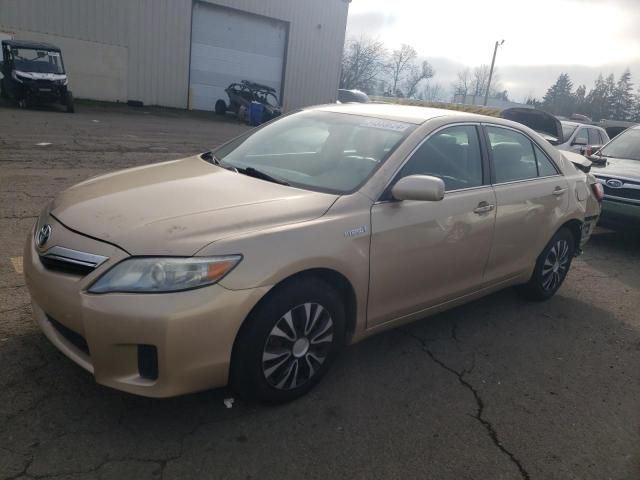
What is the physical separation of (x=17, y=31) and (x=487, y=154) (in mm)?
22280

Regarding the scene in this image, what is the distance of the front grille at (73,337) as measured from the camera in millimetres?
2576

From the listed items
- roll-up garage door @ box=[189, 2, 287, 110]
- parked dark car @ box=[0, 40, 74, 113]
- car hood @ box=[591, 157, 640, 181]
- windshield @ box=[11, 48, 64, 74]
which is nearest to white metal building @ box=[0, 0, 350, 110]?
roll-up garage door @ box=[189, 2, 287, 110]

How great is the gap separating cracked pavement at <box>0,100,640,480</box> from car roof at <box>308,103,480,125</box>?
62.3 inches

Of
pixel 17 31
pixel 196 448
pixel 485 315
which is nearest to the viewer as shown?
pixel 196 448

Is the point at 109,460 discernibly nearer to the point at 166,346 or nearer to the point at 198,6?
the point at 166,346

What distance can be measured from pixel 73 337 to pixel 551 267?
395 centimetres

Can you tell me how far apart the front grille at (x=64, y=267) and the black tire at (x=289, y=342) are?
2.61 feet

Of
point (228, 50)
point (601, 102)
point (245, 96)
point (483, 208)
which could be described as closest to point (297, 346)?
point (483, 208)

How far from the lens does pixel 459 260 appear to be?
12.1 feet

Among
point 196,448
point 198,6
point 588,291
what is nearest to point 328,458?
point 196,448

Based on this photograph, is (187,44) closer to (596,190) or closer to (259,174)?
(596,190)

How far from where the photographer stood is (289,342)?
111 inches

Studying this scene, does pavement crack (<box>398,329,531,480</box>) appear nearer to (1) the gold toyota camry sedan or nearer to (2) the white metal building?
(1) the gold toyota camry sedan

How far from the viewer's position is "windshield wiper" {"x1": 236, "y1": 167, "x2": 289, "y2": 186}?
3.33 meters
